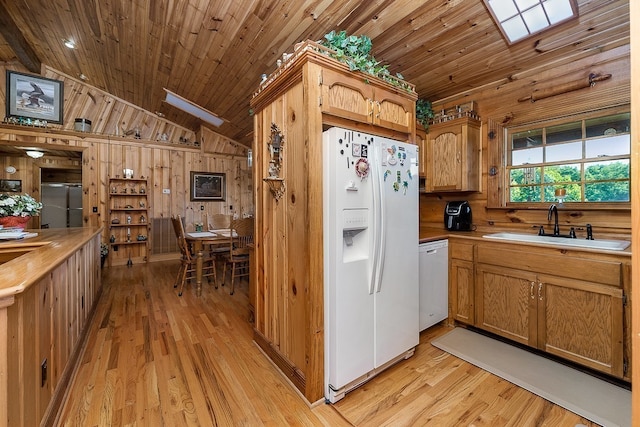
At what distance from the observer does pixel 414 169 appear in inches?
80.5

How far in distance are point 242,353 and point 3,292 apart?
1.57 metres

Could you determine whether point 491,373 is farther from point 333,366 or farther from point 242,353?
point 242,353

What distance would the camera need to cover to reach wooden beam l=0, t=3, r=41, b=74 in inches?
136

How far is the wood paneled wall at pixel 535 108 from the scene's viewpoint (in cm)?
213

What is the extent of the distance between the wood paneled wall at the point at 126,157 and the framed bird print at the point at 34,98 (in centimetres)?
18

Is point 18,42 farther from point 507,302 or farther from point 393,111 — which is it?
point 507,302

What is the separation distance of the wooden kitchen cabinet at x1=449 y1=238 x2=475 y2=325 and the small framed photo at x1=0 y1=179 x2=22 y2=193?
8025 mm

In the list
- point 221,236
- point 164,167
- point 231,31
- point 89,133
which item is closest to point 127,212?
point 164,167

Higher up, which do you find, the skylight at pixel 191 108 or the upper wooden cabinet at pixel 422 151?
the skylight at pixel 191 108

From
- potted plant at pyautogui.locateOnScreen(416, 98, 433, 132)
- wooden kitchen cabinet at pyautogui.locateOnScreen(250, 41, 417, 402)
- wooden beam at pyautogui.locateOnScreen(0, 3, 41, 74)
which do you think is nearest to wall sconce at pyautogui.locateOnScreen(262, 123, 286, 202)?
wooden kitchen cabinet at pyautogui.locateOnScreen(250, 41, 417, 402)

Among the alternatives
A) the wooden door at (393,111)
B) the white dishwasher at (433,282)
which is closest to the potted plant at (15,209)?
the wooden door at (393,111)

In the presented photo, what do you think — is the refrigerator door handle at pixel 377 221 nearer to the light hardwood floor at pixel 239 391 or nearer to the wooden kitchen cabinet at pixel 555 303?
the light hardwood floor at pixel 239 391

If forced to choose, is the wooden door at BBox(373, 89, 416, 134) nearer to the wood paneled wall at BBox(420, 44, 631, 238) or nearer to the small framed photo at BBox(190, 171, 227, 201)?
the wood paneled wall at BBox(420, 44, 631, 238)

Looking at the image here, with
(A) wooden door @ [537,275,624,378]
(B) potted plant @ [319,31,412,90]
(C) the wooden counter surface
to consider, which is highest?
(B) potted plant @ [319,31,412,90]
